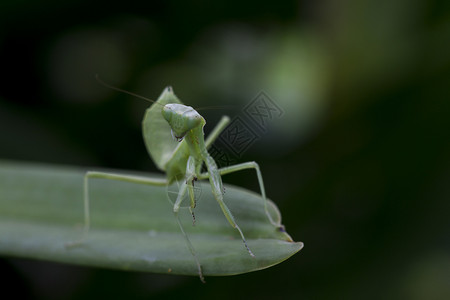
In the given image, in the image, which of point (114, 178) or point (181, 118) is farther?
point (114, 178)

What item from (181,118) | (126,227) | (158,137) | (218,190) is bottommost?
(126,227)

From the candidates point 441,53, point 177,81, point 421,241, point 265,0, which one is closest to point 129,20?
point 177,81

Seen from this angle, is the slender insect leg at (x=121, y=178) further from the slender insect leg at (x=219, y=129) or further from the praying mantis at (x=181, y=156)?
A: the slender insect leg at (x=219, y=129)

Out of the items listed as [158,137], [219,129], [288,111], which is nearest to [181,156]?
[158,137]

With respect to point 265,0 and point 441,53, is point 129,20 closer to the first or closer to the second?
point 265,0

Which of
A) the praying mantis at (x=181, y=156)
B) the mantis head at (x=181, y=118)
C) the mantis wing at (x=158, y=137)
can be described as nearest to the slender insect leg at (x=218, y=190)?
the praying mantis at (x=181, y=156)

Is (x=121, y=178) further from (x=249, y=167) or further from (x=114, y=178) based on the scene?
(x=249, y=167)
